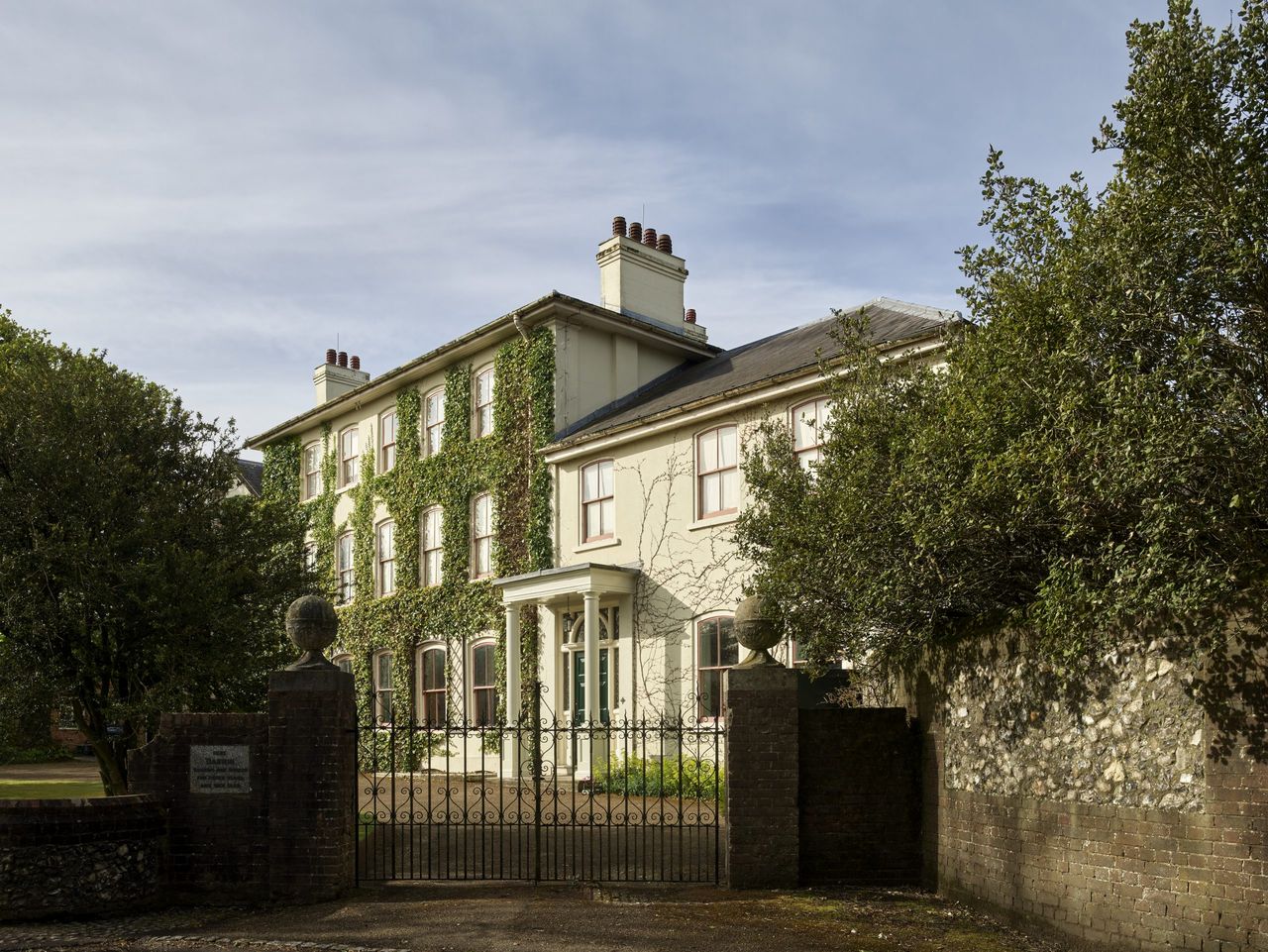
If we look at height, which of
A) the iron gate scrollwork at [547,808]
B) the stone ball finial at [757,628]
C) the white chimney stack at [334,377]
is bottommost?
the iron gate scrollwork at [547,808]

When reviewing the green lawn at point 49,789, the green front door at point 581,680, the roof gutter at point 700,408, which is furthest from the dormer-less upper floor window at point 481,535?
the green lawn at point 49,789

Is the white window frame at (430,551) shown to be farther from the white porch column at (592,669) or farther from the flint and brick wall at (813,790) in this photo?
the flint and brick wall at (813,790)

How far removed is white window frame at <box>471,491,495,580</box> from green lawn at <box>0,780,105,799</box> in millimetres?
8080

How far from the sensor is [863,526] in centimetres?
1016

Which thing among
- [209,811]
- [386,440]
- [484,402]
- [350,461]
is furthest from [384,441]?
[209,811]

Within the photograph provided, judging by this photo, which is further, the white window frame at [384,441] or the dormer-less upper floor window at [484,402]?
the white window frame at [384,441]

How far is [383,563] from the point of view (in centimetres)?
2858

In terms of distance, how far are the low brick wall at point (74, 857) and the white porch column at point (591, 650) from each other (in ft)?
33.5

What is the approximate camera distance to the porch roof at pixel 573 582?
69.8ft

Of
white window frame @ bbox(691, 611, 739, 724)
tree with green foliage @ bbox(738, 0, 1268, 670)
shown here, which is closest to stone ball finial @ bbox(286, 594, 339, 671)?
tree with green foliage @ bbox(738, 0, 1268, 670)

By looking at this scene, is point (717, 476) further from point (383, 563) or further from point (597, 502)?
point (383, 563)

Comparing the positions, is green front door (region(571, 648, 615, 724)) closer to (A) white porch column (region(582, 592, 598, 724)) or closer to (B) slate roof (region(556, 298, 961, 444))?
(A) white porch column (region(582, 592, 598, 724))

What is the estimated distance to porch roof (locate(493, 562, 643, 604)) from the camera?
21.3 meters

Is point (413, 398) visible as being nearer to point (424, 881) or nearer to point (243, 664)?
point (243, 664)
